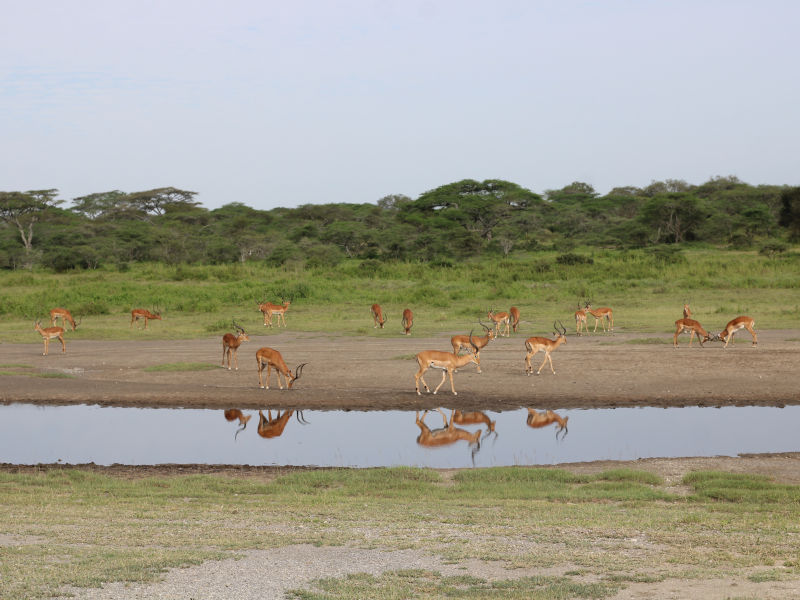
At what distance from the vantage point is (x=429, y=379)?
19.2m

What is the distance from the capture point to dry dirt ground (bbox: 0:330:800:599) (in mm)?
16578

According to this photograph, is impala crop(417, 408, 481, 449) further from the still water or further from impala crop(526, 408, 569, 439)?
impala crop(526, 408, 569, 439)

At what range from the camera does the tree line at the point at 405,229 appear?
157 feet

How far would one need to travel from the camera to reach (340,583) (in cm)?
634

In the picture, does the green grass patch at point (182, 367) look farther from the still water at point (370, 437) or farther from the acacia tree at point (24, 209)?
the acacia tree at point (24, 209)

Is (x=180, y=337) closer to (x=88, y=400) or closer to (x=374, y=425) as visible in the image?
(x=88, y=400)

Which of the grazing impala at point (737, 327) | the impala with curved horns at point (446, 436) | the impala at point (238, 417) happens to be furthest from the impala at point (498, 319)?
the impala at point (238, 417)

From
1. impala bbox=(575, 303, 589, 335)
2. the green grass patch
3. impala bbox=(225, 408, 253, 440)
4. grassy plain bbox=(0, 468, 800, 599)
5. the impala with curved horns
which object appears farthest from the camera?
impala bbox=(575, 303, 589, 335)

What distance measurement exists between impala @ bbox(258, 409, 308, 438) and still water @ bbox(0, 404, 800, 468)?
90mm

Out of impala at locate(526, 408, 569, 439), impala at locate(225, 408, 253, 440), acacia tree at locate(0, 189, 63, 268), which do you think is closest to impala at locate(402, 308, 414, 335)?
impala at locate(225, 408, 253, 440)

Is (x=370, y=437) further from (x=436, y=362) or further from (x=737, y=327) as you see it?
(x=737, y=327)

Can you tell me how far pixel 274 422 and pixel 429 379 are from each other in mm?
4261

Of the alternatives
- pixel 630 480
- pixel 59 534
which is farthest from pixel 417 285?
pixel 59 534

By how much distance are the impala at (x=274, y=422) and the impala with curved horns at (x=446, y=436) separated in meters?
2.33
